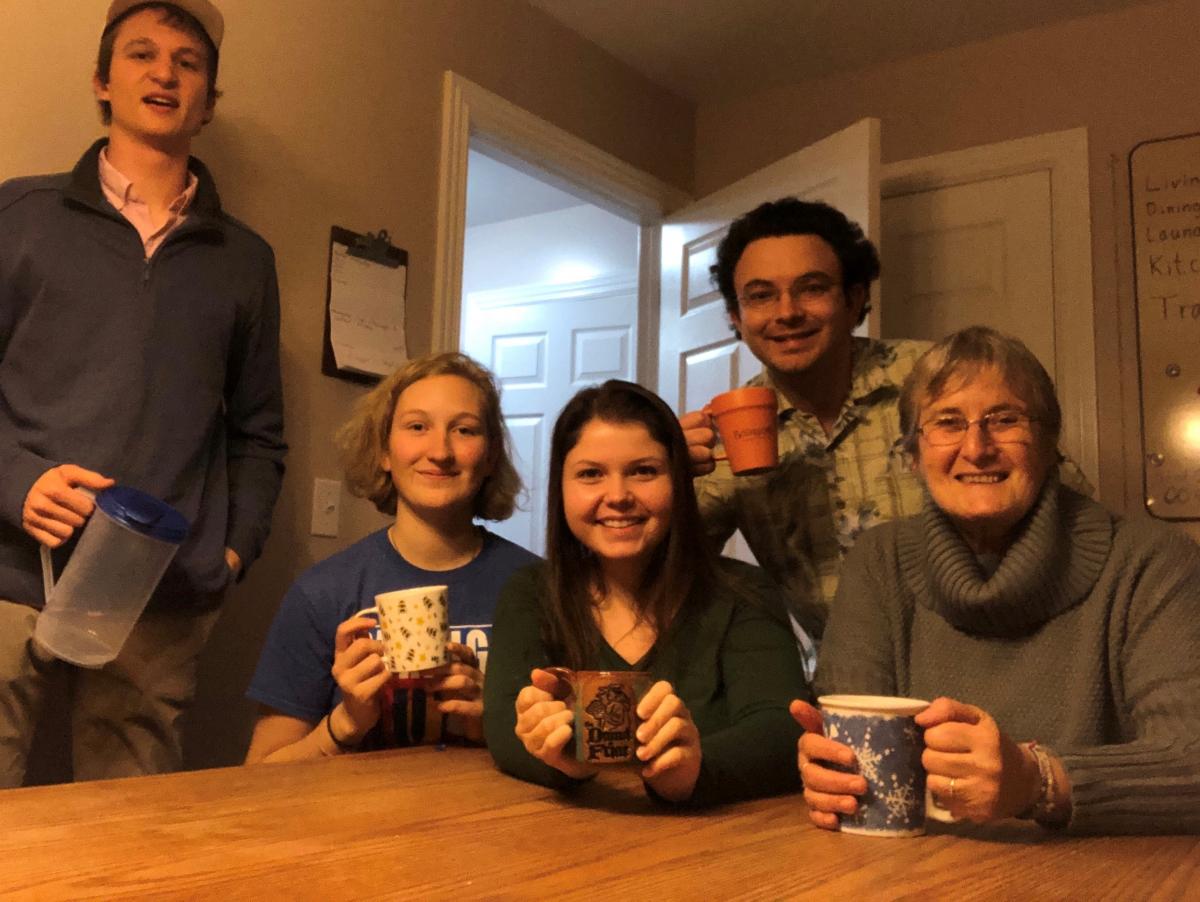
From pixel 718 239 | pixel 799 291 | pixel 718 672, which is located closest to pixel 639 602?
pixel 718 672

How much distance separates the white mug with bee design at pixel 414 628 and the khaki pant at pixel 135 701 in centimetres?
69

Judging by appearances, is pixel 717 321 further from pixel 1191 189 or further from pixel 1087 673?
pixel 1087 673

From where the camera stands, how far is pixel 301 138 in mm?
2387

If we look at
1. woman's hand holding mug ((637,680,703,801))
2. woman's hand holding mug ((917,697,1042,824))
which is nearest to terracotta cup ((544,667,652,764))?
woman's hand holding mug ((637,680,703,801))

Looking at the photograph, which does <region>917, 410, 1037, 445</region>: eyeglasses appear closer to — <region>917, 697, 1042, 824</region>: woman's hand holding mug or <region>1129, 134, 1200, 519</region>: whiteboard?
<region>917, 697, 1042, 824</region>: woman's hand holding mug

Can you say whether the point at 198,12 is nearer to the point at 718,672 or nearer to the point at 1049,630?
the point at 718,672

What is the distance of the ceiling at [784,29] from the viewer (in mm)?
3010

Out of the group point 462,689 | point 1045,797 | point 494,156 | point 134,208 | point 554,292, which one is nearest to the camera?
point 1045,797

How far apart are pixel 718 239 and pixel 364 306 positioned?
4.18 ft

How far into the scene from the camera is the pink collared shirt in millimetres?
1810

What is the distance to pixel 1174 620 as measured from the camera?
42.7 inches

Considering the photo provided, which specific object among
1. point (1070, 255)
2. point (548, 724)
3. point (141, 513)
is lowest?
point (548, 724)

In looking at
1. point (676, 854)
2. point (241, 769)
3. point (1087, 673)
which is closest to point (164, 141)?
point (241, 769)

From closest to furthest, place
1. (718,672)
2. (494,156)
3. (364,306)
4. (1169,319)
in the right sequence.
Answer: (718,672), (364,306), (1169,319), (494,156)
